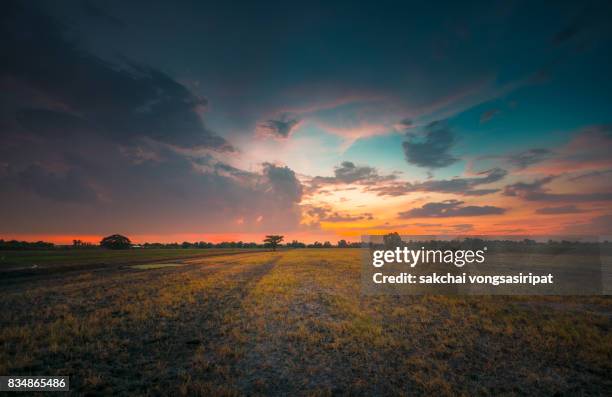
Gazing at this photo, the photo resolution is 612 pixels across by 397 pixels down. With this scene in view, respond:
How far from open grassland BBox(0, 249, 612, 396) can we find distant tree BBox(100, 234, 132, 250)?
10089 cm

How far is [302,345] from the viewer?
435 inches

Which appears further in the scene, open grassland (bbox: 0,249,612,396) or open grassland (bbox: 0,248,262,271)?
open grassland (bbox: 0,248,262,271)

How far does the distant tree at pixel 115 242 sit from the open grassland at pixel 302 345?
10089cm

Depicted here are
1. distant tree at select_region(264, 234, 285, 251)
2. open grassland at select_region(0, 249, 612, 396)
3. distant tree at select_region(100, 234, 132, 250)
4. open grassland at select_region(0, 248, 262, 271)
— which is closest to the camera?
open grassland at select_region(0, 249, 612, 396)

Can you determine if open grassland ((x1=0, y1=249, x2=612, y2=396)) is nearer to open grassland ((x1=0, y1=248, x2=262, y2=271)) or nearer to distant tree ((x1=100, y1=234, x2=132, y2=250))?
open grassland ((x1=0, y1=248, x2=262, y2=271))

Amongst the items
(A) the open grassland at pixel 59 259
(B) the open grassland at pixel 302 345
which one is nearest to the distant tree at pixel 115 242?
(A) the open grassland at pixel 59 259

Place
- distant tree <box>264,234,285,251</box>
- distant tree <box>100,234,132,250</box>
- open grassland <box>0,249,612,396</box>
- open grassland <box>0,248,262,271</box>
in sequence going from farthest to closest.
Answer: distant tree <box>264,234,285,251</box> < distant tree <box>100,234,132,250</box> < open grassland <box>0,248,262,271</box> < open grassland <box>0,249,612,396</box>

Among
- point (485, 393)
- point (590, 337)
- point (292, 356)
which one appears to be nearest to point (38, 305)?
point (292, 356)

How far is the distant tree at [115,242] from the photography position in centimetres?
10269

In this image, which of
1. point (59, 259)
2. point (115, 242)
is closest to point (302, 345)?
point (59, 259)

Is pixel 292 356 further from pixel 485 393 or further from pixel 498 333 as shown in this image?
pixel 498 333

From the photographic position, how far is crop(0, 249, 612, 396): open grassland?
7.93m

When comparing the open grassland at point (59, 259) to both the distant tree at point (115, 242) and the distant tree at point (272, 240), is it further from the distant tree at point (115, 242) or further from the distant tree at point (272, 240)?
the distant tree at point (272, 240)

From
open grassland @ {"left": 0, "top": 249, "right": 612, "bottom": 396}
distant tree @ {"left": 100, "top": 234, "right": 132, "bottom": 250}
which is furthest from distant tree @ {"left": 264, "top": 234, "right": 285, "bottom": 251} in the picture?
open grassland @ {"left": 0, "top": 249, "right": 612, "bottom": 396}
